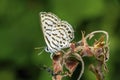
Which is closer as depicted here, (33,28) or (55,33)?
(55,33)

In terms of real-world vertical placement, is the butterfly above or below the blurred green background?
above

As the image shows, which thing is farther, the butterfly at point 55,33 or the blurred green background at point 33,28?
the blurred green background at point 33,28

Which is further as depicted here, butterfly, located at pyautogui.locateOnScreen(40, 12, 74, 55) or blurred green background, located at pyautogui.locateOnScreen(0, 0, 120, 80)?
blurred green background, located at pyautogui.locateOnScreen(0, 0, 120, 80)

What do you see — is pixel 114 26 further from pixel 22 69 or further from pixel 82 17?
pixel 22 69

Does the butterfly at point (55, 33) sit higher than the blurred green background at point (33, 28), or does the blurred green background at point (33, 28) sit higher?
the butterfly at point (55, 33)

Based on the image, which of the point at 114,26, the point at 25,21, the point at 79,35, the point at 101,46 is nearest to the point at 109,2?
the point at 114,26
